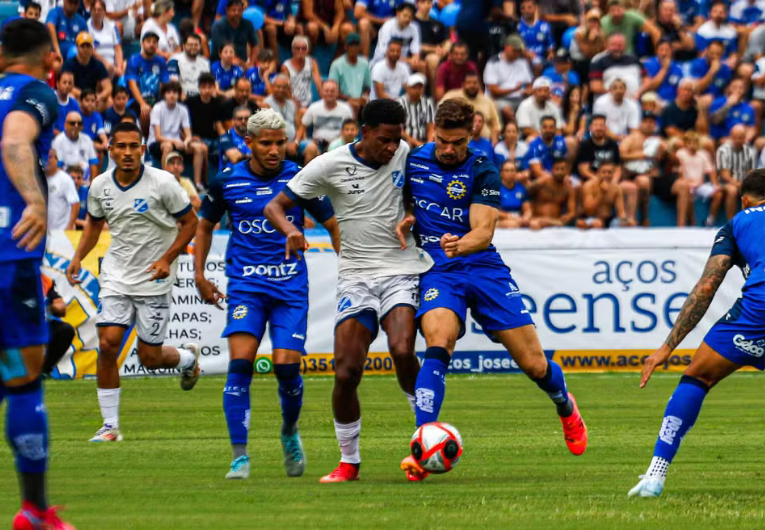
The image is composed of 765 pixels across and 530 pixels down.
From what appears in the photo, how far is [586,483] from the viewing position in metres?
8.79

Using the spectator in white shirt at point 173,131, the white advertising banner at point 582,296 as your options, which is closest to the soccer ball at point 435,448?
the white advertising banner at point 582,296

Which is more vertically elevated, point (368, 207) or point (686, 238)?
point (368, 207)

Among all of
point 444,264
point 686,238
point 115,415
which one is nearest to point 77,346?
point 115,415

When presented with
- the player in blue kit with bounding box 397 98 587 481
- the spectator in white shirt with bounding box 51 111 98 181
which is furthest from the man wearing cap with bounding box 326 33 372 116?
the player in blue kit with bounding box 397 98 587 481

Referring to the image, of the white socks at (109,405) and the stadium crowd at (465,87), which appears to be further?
the stadium crowd at (465,87)

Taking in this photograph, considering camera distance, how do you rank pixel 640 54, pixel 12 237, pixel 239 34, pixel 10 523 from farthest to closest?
pixel 640 54 → pixel 239 34 → pixel 10 523 → pixel 12 237

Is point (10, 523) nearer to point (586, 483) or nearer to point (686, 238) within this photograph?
point (586, 483)

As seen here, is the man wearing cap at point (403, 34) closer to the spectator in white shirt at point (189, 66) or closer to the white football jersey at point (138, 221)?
the spectator in white shirt at point (189, 66)

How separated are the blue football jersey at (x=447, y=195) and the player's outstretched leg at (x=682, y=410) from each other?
6.38 ft

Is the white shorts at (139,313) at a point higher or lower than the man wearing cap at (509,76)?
higher

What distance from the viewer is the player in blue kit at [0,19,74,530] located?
243 inches

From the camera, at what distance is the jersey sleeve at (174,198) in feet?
39.6

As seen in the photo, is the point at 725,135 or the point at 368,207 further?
the point at 725,135

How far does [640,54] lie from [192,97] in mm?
9030
